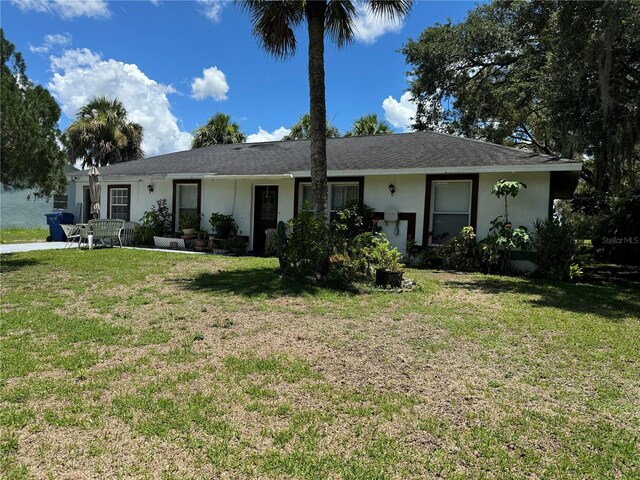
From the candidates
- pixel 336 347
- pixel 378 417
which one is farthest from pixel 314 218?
pixel 378 417

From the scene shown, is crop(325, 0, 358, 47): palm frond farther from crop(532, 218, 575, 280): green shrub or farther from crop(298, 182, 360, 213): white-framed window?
crop(532, 218, 575, 280): green shrub

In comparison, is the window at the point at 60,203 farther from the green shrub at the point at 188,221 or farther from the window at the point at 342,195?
the window at the point at 342,195

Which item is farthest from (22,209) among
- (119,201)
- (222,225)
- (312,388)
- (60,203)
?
(312,388)

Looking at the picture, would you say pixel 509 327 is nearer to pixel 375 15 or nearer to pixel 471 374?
pixel 471 374

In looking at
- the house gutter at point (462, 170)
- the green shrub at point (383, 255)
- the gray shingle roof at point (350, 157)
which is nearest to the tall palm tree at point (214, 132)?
the gray shingle roof at point (350, 157)

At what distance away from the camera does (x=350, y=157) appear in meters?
12.8

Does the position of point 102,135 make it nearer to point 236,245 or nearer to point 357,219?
point 236,245

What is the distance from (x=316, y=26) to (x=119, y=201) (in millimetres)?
11438

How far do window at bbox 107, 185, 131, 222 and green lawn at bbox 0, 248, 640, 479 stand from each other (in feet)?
34.0

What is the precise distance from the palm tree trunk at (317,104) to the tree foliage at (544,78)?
685 centimetres

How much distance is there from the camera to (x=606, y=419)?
2900 mm

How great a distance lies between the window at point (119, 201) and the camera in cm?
1591

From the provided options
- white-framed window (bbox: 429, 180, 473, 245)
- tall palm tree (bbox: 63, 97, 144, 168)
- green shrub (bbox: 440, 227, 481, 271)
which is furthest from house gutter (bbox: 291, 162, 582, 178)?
tall palm tree (bbox: 63, 97, 144, 168)

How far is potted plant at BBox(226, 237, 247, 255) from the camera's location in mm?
13016
